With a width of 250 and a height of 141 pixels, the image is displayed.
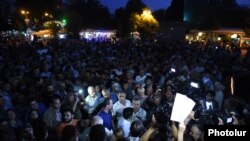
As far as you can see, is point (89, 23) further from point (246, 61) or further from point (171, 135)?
point (171, 135)

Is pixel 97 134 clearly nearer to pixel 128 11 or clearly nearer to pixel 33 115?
pixel 33 115

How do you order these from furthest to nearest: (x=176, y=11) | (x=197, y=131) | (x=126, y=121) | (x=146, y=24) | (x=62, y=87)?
1. (x=146, y=24)
2. (x=176, y=11)
3. (x=62, y=87)
4. (x=126, y=121)
5. (x=197, y=131)

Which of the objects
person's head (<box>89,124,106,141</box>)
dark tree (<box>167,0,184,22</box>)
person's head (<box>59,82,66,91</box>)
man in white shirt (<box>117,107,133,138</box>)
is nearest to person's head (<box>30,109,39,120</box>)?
man in white shirt (<box>117,107,133,138</box>)

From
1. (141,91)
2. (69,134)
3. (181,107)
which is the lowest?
(141,91)

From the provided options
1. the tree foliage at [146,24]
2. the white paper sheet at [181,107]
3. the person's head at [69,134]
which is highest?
the tree foliage at [146,24]

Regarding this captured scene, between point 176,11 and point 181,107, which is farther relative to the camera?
point 176,11

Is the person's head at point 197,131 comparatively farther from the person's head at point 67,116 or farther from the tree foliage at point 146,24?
the tree foliage at point 146,24

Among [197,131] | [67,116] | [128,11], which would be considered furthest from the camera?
[128,11]

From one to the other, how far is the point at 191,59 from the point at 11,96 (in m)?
9.59

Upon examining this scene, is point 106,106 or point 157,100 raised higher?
point 106,106

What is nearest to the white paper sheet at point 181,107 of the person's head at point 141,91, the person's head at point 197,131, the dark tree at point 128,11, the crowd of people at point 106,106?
the crowd of people at point 106,106

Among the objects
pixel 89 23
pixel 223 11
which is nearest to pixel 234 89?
pixel 89 23

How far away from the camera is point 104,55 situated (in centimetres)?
1934

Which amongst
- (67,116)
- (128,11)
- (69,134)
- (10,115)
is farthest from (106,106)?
(128,11)
